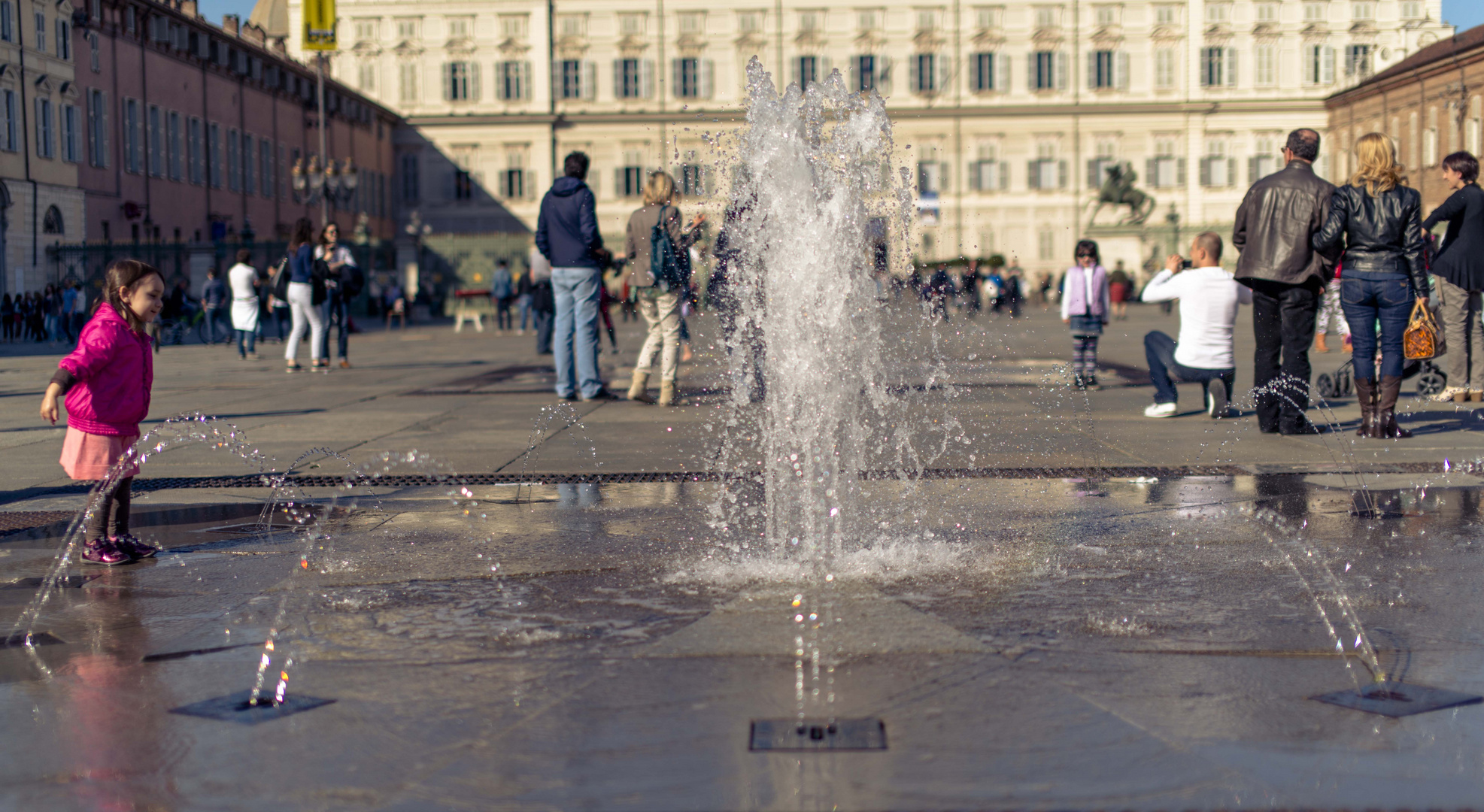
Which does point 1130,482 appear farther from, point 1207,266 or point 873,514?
point 1207,266

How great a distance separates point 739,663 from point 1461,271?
8971mm

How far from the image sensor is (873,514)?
21.3 feet

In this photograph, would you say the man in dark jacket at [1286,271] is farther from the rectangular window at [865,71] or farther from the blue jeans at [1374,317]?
the rectangular window at [865,71]

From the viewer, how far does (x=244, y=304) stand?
71.4 ft

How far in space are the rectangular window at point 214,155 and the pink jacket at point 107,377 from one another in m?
43.1

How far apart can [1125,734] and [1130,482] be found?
4.28m

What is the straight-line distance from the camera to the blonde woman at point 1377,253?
8.89 meters

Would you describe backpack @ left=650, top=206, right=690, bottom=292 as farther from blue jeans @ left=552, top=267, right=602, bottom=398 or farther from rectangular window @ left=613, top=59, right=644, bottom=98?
rectangular window @ left=613, top=59, right=644, bottom=98

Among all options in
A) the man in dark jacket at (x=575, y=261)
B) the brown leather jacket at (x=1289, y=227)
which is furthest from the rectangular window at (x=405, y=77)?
the brown leather jacket at (x=1289, y=227)

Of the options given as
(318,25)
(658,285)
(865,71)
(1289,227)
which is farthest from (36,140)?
(865,71)

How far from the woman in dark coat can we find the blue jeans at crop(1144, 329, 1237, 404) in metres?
1.60

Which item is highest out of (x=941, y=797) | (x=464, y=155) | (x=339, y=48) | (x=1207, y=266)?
(x=339, y=48)

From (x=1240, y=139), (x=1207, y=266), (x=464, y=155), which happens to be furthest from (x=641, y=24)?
(x=1207, y=266)

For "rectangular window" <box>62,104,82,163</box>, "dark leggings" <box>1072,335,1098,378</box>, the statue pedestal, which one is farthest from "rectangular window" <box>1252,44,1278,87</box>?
"dark leggings" <box>1072,335,1098,378</box>
